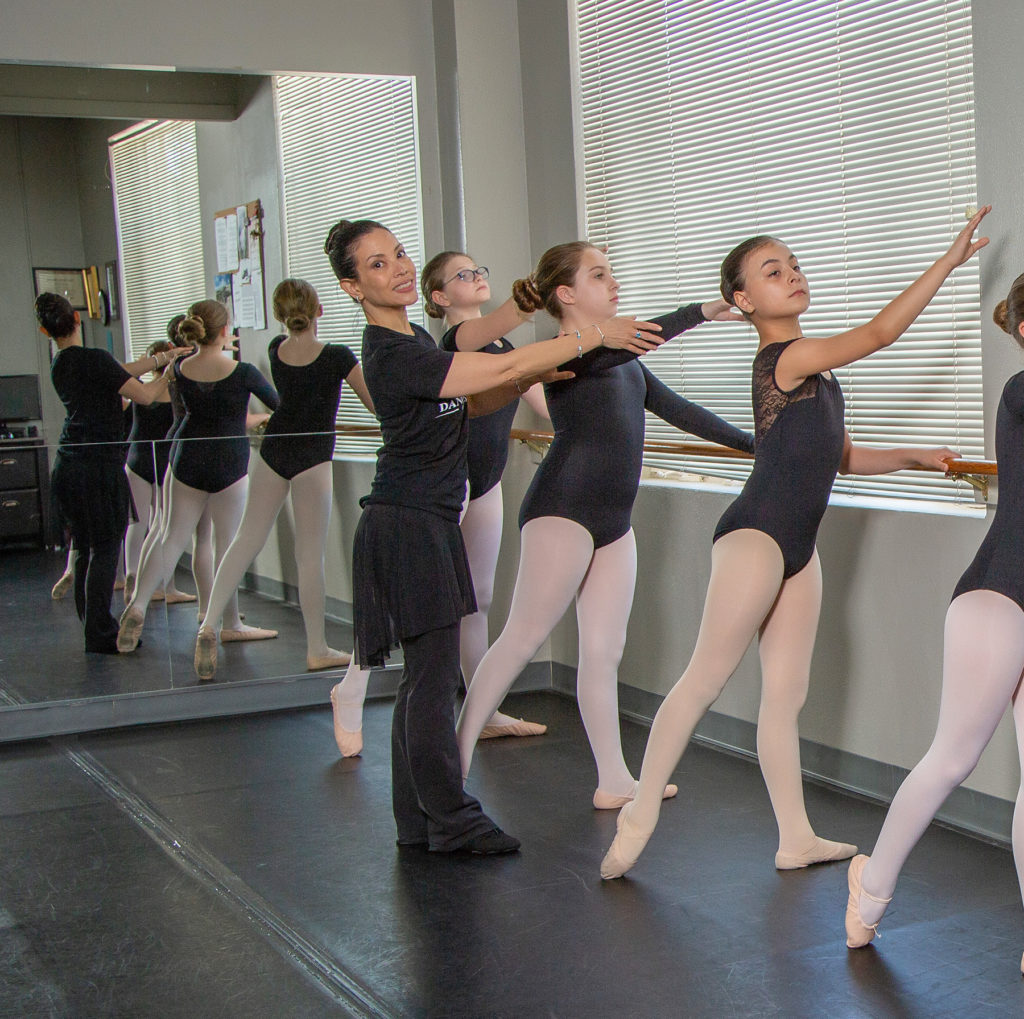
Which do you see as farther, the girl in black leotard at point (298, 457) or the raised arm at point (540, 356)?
the girl in black leotard at point (298, 457)

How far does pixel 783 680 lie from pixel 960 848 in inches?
24.8

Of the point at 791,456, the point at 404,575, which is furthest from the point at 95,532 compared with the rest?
the point at 791,456

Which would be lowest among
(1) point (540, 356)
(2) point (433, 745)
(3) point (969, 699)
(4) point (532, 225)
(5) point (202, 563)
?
(2) point (433, 745)

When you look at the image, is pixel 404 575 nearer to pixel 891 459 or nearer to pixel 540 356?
pixel 540 356

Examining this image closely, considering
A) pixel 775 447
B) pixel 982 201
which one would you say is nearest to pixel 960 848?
pixel 775 447

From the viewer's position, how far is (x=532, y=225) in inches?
207

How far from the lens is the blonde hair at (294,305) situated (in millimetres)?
4988

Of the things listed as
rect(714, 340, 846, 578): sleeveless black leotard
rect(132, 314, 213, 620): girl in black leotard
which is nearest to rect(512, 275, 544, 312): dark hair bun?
rect(714, 340, 846, 578): sleeveless black leotard

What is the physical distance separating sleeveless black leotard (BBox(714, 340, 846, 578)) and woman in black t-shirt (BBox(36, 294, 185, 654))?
2607mm

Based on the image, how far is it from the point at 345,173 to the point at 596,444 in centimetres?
213

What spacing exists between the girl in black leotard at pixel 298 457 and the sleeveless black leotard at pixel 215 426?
81 mm

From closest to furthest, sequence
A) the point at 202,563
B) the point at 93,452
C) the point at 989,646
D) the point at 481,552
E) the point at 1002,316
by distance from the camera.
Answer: the point at 989,646 < the point at 1002,316 < the point at 481,552 < the point at 93,452 < the point at 202,563

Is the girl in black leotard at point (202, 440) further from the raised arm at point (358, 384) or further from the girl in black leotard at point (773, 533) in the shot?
the girl in black leotard at point (773, 533)

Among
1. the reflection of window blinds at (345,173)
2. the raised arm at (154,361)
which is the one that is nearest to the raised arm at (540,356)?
the reflection of window blinds at (345,173)
